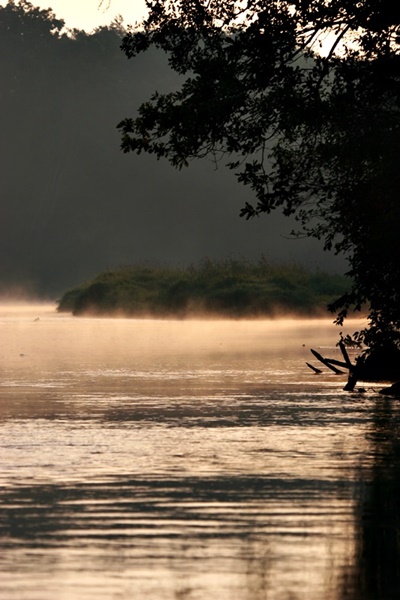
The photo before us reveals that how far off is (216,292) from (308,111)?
47991 mm

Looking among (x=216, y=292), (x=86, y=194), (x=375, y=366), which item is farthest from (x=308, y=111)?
(x=86, y=194)

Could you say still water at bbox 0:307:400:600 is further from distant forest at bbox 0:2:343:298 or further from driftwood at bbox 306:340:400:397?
distant forest at bbox 0:2:343:298

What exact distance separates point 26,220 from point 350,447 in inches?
4927

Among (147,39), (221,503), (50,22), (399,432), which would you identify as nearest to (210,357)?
(147,39)

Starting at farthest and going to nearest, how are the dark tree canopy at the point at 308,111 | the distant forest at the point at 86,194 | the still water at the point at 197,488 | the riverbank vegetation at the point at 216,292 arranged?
the distant forest at the point at 86,194
the riverbank vegetation at the point at 216,292
the dark tree canopy at the point at 308,111
the still water at the point at 197,488

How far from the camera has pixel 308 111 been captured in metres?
20.3

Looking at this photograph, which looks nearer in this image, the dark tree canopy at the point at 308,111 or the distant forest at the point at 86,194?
the dark tree canopy at the point at 308,111

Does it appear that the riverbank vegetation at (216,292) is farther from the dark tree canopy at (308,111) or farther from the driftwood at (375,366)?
the dark tree canopy at (308,111)

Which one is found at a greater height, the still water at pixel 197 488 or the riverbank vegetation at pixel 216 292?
the riverbank vegetation at pixel 216 292

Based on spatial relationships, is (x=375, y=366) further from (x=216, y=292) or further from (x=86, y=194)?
(x=86, y=194)

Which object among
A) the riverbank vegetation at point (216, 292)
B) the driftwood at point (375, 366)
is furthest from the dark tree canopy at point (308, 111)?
the riverbank vegetation at point (216, 292)

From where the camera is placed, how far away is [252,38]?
830 inches

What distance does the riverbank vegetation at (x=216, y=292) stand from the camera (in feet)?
219

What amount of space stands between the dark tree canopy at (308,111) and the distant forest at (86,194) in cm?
10033
